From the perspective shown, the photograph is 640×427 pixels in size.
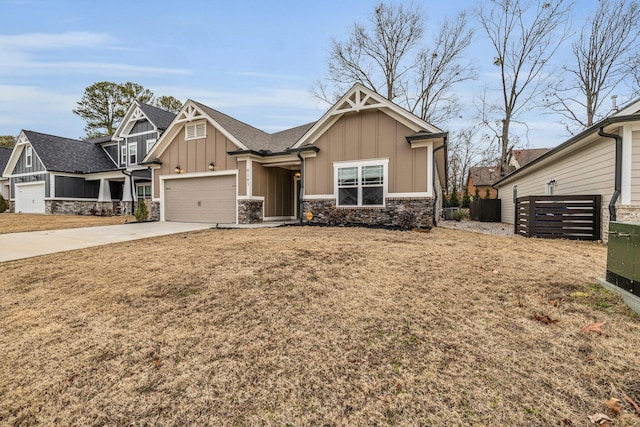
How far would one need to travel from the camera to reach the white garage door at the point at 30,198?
19.5 metres

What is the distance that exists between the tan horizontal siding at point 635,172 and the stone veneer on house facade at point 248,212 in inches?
442

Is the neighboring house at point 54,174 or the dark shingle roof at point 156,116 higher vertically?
the dark shingle roof at point 156,116

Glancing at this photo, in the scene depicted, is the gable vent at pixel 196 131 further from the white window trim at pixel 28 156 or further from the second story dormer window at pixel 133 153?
the white window trim at pixel 28 156

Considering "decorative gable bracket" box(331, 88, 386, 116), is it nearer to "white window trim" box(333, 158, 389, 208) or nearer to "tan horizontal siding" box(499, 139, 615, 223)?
"white window trim" box(333, 158, 389, 208)

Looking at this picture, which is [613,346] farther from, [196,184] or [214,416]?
[196,184]

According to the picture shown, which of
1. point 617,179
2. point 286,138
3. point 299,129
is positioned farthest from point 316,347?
point 299,129

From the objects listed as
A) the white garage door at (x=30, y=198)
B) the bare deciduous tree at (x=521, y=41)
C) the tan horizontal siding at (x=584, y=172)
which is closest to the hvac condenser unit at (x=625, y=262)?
the tan horizontal siding at (x=584, y=172)

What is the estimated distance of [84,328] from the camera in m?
2.65

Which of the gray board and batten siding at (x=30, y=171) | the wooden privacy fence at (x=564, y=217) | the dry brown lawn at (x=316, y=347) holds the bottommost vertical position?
the dry brown lawn at (x=316, y=347)

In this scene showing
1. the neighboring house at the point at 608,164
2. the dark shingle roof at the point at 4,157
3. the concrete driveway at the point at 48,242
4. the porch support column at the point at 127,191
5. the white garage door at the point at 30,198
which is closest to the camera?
the concrete driveway at the point at 48,242

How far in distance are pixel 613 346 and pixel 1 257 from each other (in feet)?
29.5

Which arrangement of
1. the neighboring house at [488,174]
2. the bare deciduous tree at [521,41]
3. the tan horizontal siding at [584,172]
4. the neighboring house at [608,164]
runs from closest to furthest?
the neighboring house at [608,164]
the tan horizontal siding at [584,172]
the bare deciduous tree at [521,41]
the neighboring house at [488,174]

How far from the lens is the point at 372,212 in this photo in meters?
10.1

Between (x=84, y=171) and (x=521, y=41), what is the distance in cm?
2995
